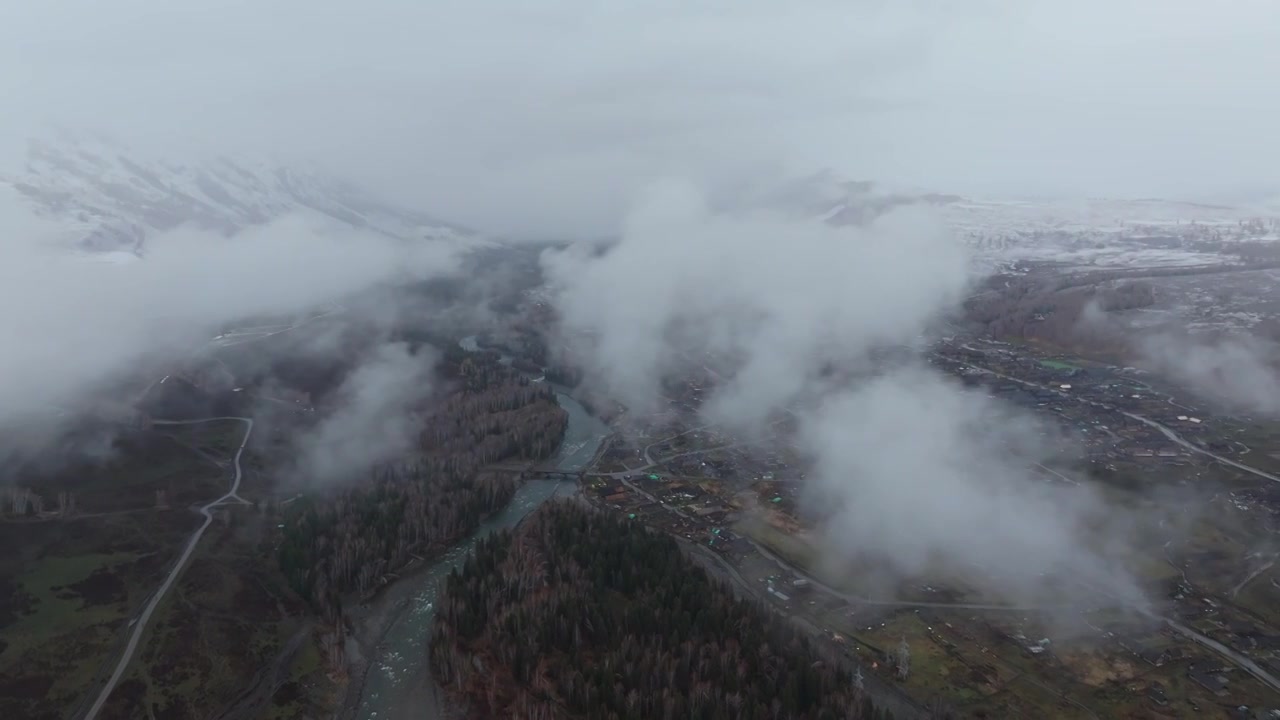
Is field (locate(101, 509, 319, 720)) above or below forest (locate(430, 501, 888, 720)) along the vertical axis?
below

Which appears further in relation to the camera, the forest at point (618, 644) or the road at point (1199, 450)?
the road at point (1199, 450)

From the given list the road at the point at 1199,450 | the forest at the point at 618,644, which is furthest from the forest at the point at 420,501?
the road at the point at 1199,450

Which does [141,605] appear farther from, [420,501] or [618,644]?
[618,644]

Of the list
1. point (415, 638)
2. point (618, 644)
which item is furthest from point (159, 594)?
point (618, 644)

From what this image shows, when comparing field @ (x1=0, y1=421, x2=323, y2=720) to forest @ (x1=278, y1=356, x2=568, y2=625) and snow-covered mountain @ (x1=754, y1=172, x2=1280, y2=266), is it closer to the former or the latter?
forest @ (x1=278, y1=356, x2=568, y2=625)

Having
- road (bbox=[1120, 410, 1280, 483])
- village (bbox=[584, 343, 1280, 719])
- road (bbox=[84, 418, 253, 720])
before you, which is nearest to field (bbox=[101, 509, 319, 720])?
road (bbox=[84, 418, 253, 720])

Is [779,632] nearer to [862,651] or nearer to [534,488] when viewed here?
[862,651]

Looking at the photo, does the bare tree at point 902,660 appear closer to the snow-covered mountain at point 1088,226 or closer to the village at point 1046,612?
the village at point 1046,612
